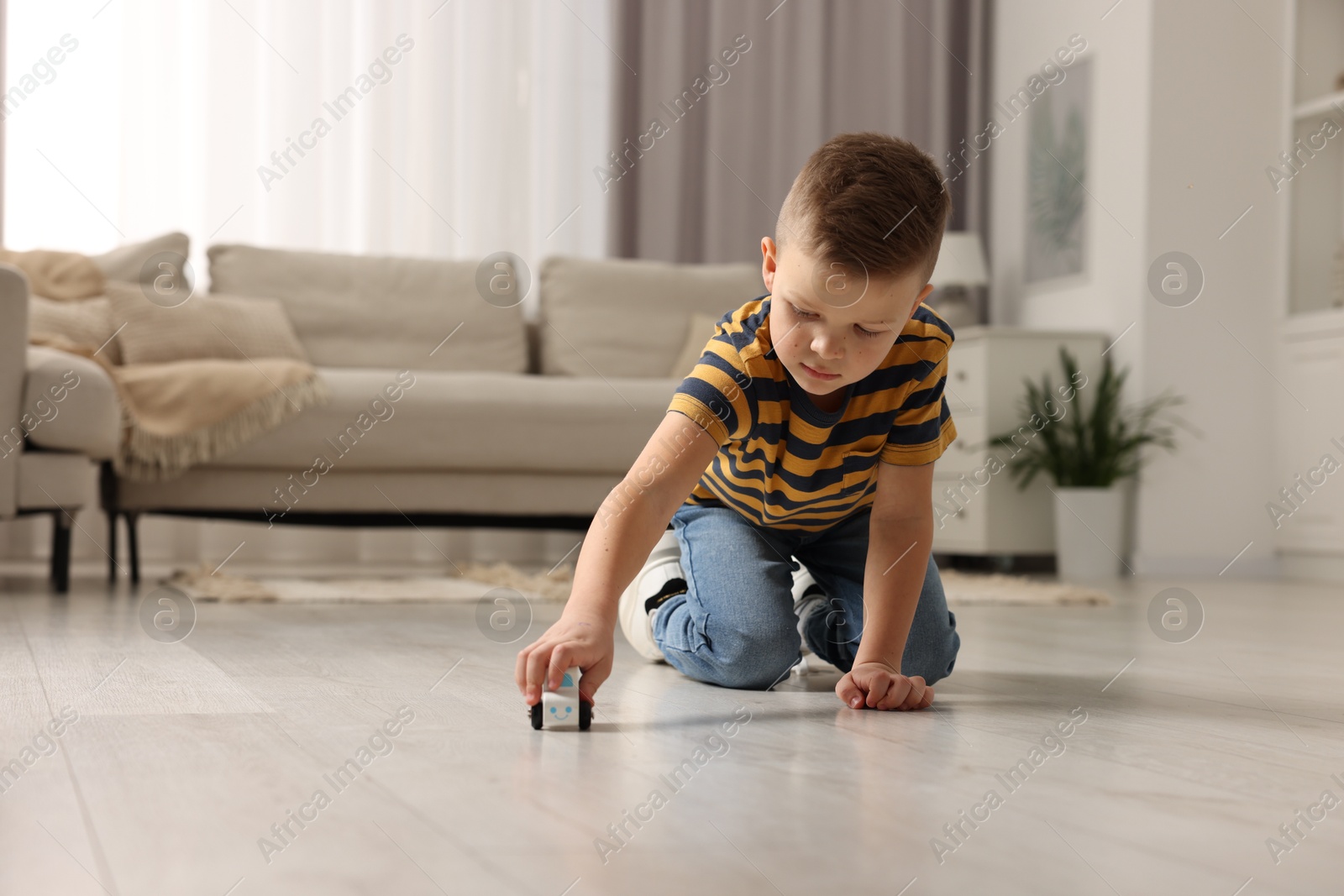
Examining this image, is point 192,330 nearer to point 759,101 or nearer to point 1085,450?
point 759,101

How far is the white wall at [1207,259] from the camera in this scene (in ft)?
12.0

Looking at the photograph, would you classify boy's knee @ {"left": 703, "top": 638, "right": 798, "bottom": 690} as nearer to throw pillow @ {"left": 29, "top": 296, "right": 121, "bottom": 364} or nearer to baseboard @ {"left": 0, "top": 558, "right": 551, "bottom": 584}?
baseboard @ {"left": 0, "top": 558, "right": 551, "bottom": 584}

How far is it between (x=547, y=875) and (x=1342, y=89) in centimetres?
365

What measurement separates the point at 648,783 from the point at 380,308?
2.91 metres

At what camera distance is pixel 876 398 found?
1178mm

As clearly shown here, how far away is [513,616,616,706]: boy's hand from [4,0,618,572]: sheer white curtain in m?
3.13

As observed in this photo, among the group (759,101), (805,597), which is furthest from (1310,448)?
(805,597)

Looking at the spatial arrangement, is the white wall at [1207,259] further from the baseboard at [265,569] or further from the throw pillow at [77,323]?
the throw pillow at [77,323]

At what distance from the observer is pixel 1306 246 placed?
11.8 ft

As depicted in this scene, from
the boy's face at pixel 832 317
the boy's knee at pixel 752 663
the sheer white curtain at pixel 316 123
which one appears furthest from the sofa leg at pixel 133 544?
the boy's face at pixel 832 317

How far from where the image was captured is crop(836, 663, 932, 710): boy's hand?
114cm

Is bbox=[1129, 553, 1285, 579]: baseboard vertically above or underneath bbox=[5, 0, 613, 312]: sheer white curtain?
underneath

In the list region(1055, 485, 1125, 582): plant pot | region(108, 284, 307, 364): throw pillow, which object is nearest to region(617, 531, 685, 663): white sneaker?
region(108, 284, 307, 364): throw pillow

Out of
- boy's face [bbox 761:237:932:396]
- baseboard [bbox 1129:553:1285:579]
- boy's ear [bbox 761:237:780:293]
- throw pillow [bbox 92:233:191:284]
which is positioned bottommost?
baseboard [bbox 1129:553:1285:579]
